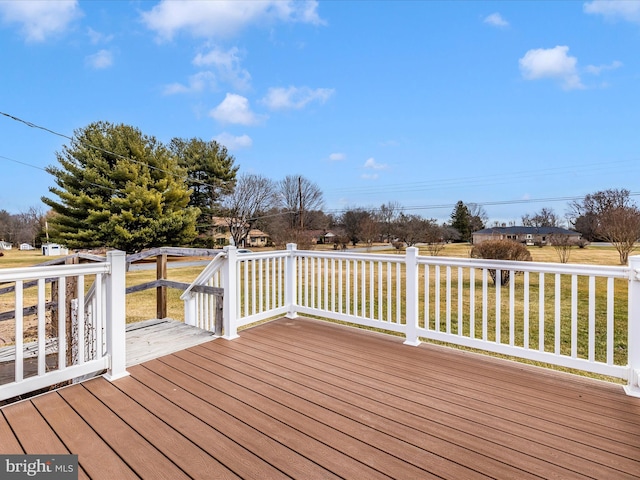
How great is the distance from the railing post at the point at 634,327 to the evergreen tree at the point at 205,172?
23968 millimetres

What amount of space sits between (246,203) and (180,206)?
6912mm

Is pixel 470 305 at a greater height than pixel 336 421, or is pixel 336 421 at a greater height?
pixel 470 305

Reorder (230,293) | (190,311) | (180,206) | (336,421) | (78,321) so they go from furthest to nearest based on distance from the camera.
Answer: (180,206)
(190,311)
(230,293)
(78,321)
(336,421)

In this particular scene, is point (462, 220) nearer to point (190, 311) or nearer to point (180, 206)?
point (180, 206)

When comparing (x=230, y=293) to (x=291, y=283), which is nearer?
(x=230, y=293)

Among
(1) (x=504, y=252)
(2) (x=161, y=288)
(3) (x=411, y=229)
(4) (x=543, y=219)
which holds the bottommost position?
(2) (x=161, y=288)

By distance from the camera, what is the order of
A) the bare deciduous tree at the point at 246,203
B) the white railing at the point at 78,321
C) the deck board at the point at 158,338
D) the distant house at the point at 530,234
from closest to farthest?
the white railing at the point at 78,321, the deck board at the point at 158,338, the distant house at the point at 530,234, the bare deciduous tree at the point at 246,203

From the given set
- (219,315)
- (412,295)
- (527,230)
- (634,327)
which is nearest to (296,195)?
(527,230)

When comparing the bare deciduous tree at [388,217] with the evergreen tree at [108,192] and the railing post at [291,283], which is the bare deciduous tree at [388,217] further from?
the railing post at [291,283]

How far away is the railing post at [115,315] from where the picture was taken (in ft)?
8.02

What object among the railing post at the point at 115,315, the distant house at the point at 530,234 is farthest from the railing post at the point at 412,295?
the distant house at the point at 530,234

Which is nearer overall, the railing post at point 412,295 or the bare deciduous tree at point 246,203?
the railing post at point 412,295

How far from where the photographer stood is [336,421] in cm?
189

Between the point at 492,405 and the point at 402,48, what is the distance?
9.54m
